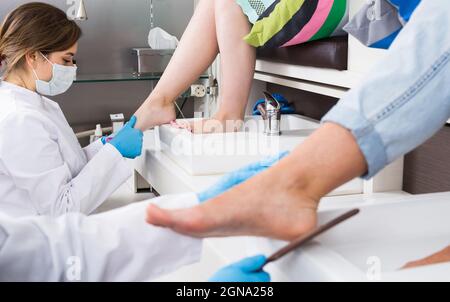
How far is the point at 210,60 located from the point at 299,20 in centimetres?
32

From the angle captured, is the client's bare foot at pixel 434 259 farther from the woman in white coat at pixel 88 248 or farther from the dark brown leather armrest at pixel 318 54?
the dark brown leather armrest at pixel 318 54

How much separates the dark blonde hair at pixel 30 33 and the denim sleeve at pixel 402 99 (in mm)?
887

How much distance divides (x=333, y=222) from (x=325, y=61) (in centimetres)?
82

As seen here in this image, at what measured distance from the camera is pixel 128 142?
4.81 feet

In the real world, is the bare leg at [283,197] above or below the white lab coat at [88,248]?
above

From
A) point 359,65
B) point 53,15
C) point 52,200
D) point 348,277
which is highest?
point 53,15

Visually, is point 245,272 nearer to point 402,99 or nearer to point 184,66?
point 402,99

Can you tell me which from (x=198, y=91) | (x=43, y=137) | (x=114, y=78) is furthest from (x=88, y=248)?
(x=114, y=78)

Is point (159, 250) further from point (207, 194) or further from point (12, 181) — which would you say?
point (12, 181)

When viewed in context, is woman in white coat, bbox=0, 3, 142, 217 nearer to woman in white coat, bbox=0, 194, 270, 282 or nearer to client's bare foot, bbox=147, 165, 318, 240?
woman in white coat, bbox=0, 194, 270, 282

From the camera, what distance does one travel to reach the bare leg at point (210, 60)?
157 cm

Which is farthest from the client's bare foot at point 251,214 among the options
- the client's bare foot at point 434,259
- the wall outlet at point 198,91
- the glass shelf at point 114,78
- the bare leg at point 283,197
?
the glass shelf at point 114,78

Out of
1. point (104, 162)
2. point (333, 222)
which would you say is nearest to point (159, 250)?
point (333, 222)
